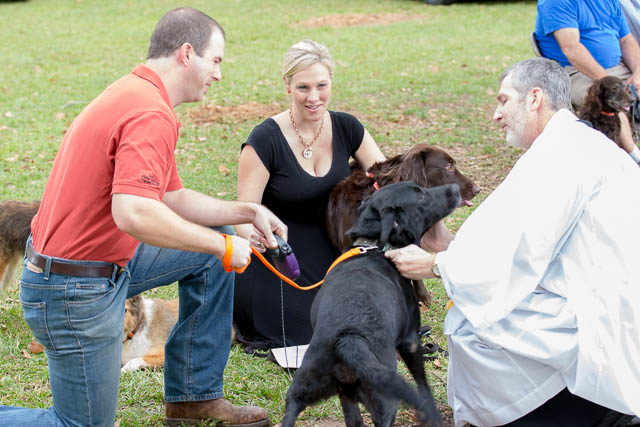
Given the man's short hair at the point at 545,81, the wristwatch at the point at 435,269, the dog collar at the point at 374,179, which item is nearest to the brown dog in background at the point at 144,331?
the dog collar at the point at 374,179

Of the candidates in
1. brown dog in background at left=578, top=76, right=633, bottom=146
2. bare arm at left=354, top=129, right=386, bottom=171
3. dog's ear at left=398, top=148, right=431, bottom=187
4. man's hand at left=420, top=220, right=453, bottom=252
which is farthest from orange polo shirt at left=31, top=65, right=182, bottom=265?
brown dog in background at left=578, top=76, right=633, bottom=146

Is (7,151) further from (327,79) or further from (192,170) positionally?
(327,79)

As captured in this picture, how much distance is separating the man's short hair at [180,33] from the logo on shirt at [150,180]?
2.19ft

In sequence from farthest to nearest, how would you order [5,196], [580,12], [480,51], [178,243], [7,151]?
[480,51] < [7,151] < [5,196] < [580,12] < [178,243]

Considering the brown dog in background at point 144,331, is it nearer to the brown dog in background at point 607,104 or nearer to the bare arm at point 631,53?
the brown dog in background at point 607,104

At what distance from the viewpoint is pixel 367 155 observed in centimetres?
516

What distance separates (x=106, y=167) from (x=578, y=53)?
5304mm

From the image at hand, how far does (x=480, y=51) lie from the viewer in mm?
14359

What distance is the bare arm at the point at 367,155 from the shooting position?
516cm

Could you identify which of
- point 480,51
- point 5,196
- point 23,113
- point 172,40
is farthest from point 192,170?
point 480,51

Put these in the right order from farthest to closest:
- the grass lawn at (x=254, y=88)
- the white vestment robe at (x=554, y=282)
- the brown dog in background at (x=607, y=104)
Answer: the brown dog in background at (x=607, y=104)
the grass lawn at (x=254, y=88)
the white vestment robe at (x=554, y=282)

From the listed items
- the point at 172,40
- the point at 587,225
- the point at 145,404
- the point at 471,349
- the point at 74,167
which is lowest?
the point at 145,404

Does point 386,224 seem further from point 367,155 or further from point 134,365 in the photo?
point 134,365

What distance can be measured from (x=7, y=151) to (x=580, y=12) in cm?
716
